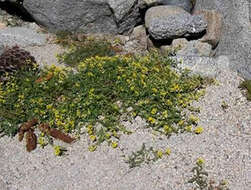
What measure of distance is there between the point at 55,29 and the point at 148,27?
248 centimetres

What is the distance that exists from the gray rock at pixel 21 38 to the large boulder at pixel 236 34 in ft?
13.5

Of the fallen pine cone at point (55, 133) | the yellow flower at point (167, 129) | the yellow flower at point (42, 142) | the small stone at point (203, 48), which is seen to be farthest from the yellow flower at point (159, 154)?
the small stone at point (203, 48)

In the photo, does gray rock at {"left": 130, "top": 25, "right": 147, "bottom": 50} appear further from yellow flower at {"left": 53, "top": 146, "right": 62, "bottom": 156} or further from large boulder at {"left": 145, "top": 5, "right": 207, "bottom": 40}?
yellow flower at {"left": 53, "top": 146, "right": 62, "bottom": 156}

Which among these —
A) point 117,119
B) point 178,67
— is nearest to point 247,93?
point 178,67

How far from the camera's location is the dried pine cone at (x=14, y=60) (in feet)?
21.9

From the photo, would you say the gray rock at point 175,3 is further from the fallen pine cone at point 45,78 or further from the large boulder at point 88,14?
the fallen pine cone at point 45,78

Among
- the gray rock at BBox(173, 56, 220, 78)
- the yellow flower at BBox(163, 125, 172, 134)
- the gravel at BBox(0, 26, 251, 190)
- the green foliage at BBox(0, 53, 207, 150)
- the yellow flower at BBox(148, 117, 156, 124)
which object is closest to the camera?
the gravel at BBox(0, 26, 251, 190)

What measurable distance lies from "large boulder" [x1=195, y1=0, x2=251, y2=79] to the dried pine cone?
12.7ft

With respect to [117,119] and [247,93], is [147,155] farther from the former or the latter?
[247,93]

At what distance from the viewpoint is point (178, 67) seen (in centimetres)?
643

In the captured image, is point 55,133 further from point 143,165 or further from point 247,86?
point 247,86

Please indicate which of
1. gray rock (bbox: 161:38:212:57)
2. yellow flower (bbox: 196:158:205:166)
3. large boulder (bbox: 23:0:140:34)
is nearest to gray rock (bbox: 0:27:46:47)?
large boulder (bbox: 23:0:140:34)

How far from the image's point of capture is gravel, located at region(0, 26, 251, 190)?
15.3 ft

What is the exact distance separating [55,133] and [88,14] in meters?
3.79
